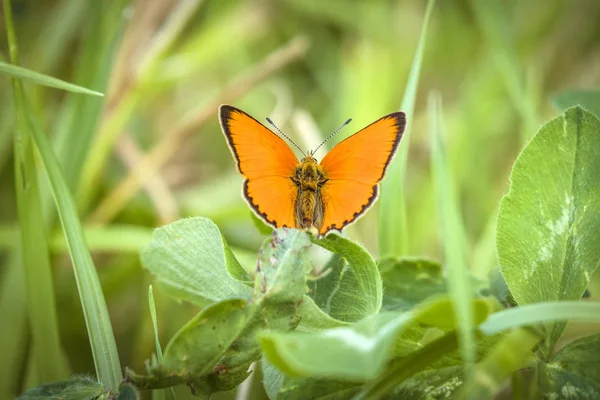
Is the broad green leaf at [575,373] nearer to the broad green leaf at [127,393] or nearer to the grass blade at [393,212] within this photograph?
the grass blade at [393,212]

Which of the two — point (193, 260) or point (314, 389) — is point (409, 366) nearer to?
point (314, 389)

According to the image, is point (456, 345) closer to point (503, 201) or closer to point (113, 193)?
point (503, 201)

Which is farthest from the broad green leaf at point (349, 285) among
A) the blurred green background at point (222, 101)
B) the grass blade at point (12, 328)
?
the grass blade at point (12, 328)

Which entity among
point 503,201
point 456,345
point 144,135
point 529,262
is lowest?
point 456,345

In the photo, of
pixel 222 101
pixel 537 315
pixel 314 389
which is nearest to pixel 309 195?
pixel 314 389

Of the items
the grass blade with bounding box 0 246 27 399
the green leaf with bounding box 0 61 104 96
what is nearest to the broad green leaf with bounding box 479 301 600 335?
the green leaf with bounding box 0 61 104 96

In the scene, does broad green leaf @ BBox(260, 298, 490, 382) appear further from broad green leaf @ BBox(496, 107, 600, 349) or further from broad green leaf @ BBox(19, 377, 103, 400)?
broad green leaf @ BBox(19, 377, 103, 400)

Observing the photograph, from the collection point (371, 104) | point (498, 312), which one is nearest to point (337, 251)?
point (498, 312)
